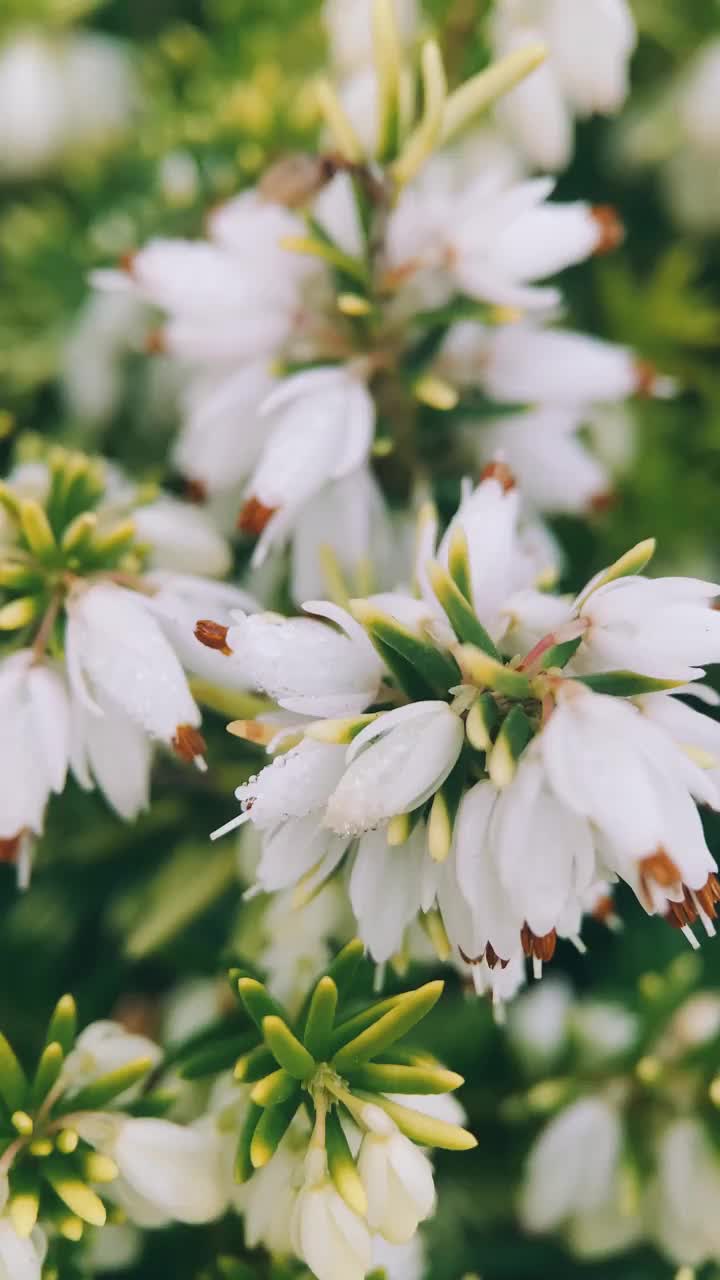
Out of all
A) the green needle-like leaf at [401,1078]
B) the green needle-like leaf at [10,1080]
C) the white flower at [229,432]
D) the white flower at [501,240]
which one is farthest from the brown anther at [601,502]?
the green needle-like leaf at [10,1080]

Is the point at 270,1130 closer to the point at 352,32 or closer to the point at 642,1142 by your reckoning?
the point at 642,1142

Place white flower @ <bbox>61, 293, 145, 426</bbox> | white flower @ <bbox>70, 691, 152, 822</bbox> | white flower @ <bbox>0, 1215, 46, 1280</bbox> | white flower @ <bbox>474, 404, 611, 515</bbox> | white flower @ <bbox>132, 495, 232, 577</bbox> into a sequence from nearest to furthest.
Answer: white flower @ <bbox>0, 1215, 46, 1280</bbox>, white flower @ <bbox>70, 691, 152, 822</bbox>, white flower @ <bbox>132, 495, 232, 577</bbox>, white flower @ <bbox>474, 404, 611, 515</bbox>, white flower @ <bbox>61, 293, 145, 426</bbox>

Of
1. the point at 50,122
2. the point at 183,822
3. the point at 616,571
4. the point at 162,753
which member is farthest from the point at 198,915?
the point at 50,122

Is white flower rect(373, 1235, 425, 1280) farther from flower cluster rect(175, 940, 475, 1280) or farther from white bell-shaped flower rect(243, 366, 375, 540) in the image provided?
white bell-shaped flower rect(243, 366, 375, 540)

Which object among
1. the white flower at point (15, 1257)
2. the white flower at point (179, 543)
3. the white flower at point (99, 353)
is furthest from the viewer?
the white flower at point (99, 353)

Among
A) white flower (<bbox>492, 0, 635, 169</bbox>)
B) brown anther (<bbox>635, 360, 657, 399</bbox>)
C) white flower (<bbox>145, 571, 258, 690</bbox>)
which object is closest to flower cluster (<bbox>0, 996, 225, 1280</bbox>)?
white flower (<bbox>145, 571, 258, 690</bbox>)

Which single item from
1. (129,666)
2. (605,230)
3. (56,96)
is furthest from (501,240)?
(56,96)

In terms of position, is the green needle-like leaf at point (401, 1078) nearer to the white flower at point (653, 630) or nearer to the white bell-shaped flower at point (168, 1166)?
the white bell-shaped flower at point (168, 1166)
